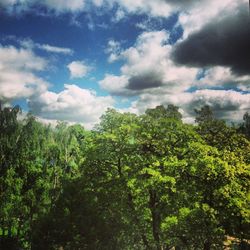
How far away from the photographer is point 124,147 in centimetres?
2025

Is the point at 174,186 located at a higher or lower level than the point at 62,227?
higher

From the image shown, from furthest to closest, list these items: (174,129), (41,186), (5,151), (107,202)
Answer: (5,151) < (41,186) < (107,202) < (174,129)

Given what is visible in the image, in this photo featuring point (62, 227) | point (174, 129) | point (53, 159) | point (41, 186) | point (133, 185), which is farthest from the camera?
point (53, 159)

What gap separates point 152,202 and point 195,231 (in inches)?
121

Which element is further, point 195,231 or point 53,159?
point 53,159

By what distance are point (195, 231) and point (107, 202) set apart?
20.5 ft

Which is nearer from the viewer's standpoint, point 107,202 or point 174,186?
point 174,186

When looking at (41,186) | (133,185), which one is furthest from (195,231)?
(41,186)

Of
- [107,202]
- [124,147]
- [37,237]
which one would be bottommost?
[37,237]

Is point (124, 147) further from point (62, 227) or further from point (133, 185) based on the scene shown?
point (62, 227)

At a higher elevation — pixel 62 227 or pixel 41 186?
pixel 41 186

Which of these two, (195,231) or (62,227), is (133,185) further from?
(62,227)

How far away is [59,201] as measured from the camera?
31.3m

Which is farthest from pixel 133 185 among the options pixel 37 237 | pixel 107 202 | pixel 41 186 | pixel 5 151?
pixel 5 151
